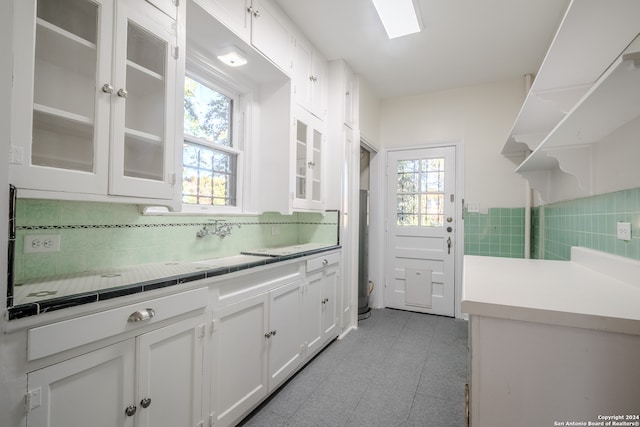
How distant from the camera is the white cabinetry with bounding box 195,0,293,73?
67.9 inches

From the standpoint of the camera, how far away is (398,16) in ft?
7.43

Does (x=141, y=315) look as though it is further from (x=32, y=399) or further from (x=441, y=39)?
(x=441, y=39)

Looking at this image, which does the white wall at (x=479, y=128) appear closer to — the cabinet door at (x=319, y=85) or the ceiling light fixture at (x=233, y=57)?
the cabinet door at (x=319, y=85)

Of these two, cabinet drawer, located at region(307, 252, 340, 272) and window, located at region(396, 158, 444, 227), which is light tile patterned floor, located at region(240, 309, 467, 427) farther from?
window, located at region(396, 158, 444, 227)

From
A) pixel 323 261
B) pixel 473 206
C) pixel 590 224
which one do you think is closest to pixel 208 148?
pixel 323 261

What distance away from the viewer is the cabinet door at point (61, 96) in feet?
3.11

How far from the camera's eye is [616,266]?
132cm

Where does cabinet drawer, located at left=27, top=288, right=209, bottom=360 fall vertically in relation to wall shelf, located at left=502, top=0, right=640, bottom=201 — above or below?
below

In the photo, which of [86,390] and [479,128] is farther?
[479,128]

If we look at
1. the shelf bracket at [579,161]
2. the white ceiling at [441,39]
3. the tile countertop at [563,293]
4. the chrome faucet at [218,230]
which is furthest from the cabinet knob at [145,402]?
the white ceiling at [441,39]

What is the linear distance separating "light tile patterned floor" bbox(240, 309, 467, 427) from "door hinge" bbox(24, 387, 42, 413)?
3.59 ft

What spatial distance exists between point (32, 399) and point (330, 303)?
2.08 meters

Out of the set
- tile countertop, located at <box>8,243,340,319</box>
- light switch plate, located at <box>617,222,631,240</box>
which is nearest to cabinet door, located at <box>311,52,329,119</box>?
tile countertop, located at <box>8,243,340,319</box>

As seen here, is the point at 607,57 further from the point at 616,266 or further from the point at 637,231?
the point at 616,266
